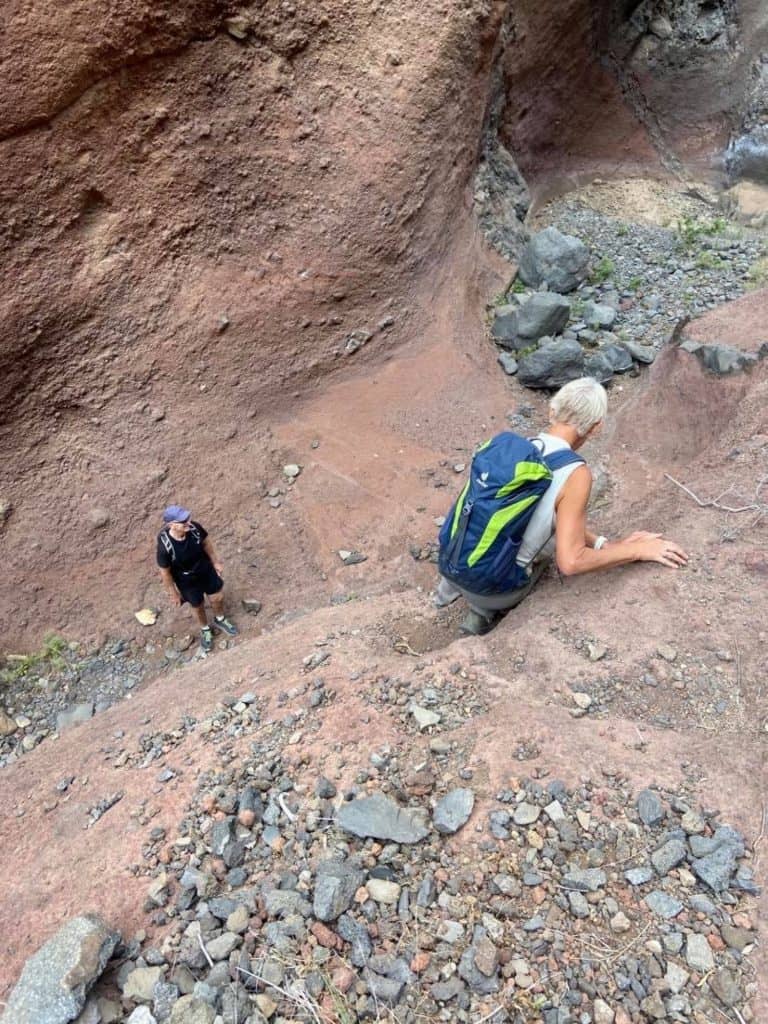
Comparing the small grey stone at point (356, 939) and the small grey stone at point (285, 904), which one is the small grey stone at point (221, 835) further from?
the small grey stone at point (356, 939)

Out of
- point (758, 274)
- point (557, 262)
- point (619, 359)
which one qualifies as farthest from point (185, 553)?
point (758, 274)

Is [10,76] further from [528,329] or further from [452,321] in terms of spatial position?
[528,329]

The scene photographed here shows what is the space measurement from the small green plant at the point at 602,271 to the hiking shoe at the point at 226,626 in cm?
544

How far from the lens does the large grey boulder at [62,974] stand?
5.90ft

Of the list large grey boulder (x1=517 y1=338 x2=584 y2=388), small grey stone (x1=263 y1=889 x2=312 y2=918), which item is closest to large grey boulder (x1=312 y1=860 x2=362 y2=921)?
small grey stone (x1=263 y1=889 x2=312 y2=918)

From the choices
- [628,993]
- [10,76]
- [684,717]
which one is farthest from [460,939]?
[10,76]

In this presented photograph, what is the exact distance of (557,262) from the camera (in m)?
7.04

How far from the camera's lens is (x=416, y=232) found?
20.5 ft

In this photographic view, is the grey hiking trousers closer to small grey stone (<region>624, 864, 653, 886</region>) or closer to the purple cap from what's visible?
small grey stone (<region>624, 864, 653, 886</region>)

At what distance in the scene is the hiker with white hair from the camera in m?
2.89

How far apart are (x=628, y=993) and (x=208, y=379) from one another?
5.06 metres

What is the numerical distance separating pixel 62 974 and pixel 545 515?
94.5 inches

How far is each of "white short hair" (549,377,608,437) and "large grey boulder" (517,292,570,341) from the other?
3.55 metres

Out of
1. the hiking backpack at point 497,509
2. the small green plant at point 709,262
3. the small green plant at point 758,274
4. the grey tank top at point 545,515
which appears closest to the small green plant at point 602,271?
the small green plant at point 709,262
